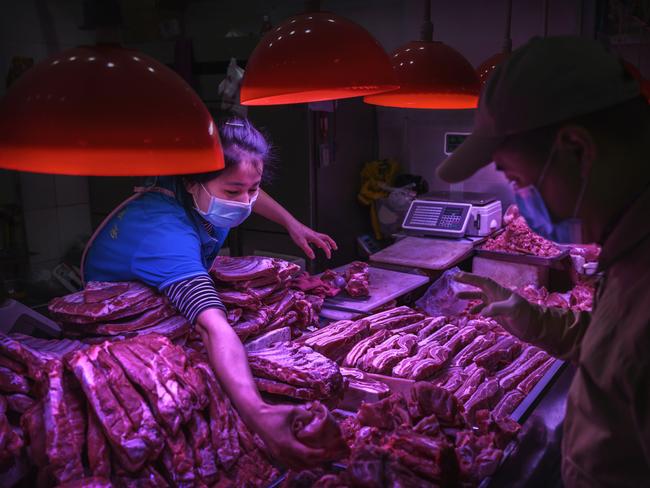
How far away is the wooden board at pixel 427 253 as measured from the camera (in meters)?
5.05

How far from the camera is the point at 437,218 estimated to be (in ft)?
19.6

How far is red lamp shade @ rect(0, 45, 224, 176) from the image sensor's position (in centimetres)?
155

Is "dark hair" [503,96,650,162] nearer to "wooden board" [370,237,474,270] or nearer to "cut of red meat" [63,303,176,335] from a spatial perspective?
"cut of red meat" [63,303,176,335]

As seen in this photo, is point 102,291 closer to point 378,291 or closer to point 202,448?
point 202,448

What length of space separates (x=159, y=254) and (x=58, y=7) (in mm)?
Answer: 6404

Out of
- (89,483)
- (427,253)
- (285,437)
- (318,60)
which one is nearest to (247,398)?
(285,437)

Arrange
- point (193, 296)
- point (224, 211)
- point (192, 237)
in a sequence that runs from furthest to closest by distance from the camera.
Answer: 1. point (224, 211)
2. point (192, 237)
3. point (193, 296)

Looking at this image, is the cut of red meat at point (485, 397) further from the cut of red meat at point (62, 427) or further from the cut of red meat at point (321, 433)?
the cut of red meat at point (62, 427)

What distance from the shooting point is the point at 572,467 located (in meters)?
1.76

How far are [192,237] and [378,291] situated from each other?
1.63 meters

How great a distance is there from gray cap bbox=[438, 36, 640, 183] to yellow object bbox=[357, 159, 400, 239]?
536 cm

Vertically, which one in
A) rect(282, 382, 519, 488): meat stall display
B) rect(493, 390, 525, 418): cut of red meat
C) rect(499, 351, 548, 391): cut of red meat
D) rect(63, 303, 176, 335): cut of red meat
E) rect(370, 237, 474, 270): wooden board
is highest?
rect(63, 303, 176, 335): cut of red meat

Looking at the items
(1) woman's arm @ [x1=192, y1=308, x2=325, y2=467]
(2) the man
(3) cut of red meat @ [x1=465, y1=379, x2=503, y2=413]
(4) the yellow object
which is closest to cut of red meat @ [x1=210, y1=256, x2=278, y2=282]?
(1) woman's arm @ [x1=192, y1=308, x2=325, y2=467]

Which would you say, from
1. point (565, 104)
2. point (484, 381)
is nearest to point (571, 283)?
point (484, 381)
